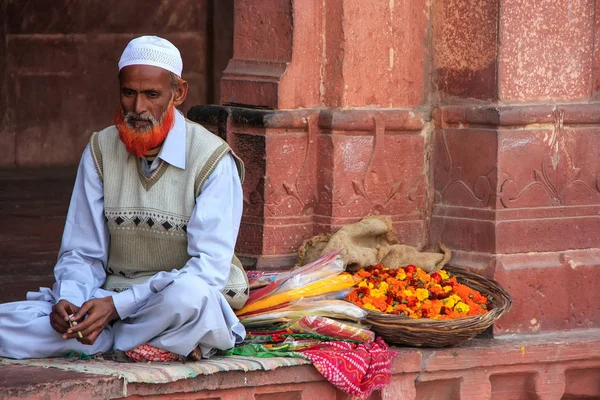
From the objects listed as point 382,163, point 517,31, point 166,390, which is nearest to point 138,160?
point 166,390

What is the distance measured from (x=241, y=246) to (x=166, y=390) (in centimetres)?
145

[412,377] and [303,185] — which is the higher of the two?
[303,185]

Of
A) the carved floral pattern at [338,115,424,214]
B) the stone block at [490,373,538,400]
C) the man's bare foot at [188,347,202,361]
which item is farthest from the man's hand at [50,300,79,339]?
the stone block at [490,373,538,400]

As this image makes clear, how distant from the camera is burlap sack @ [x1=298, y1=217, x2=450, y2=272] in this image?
5738 mm

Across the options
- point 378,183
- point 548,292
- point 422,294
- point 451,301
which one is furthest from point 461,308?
point 378,183

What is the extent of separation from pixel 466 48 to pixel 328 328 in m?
1.63

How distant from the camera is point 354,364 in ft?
16.4

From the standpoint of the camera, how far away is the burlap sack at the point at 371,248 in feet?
18.8

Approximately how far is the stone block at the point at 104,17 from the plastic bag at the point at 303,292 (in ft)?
21.6

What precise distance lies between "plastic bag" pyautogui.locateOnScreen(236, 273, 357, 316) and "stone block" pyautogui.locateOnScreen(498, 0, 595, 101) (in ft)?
3.91

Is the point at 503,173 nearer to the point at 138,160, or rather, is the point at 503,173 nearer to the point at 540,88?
the point at 540,88

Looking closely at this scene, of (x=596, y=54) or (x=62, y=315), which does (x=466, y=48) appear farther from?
(x=62, y=315)

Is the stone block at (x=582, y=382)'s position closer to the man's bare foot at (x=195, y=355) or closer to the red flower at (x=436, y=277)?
the red flower at (x=436, y=277)

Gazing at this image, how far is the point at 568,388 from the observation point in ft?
19.3
